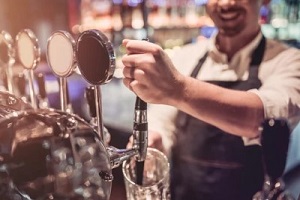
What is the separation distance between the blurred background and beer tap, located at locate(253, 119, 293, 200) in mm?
2006

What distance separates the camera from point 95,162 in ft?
2.43

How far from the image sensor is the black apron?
69.2 inches

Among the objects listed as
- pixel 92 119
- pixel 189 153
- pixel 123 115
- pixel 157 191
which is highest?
pixel 92 119

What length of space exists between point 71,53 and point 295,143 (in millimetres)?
1095

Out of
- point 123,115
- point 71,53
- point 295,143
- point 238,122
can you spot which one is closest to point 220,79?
point 295,143

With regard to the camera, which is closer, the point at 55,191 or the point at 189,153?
the point at 55,191

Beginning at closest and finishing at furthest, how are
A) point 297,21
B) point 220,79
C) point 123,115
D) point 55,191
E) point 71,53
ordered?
point 55,191
point 71,53
point 220,79
point 123,115
point 297,21

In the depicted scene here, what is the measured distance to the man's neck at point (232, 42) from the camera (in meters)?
1.90

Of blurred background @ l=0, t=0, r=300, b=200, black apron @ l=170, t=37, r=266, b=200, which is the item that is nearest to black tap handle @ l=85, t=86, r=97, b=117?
black apron @ l=170, t=37, r=266, b=200

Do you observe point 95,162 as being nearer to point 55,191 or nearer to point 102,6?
point 55,191

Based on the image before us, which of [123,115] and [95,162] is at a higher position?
[95,162]

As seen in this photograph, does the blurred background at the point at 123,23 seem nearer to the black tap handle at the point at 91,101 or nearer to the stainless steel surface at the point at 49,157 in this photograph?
the black tap handle at the point at 91,101

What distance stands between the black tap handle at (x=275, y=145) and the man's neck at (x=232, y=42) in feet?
3.10

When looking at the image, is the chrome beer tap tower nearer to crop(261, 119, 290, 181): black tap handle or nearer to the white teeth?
crop(261, 119, 290, 181): black tap handle
